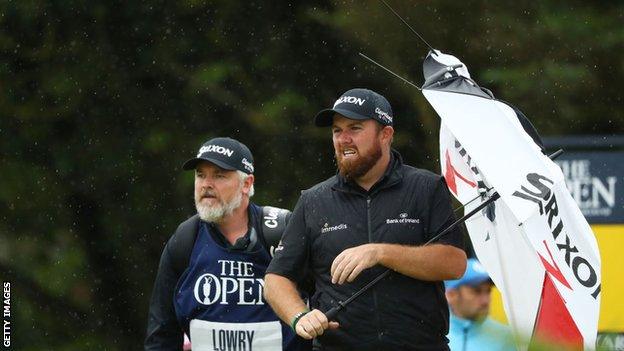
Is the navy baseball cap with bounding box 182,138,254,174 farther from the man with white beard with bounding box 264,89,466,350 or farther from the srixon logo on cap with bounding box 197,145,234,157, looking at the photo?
the man with white beard with bounding box 264,89,466,350

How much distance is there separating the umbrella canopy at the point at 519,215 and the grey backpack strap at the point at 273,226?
796mm

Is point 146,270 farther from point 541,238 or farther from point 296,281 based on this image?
point 541,238

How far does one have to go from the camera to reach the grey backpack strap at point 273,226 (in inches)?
247

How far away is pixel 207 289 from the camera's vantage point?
6.20 meters

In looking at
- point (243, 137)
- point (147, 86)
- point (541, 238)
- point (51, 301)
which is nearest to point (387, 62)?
point (243, 137)

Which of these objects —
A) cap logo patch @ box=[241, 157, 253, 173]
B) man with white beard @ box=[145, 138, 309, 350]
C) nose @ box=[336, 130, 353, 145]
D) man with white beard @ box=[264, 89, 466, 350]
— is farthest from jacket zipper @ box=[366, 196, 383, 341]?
cap logo patch @ box=[241, 157, 253, 173]

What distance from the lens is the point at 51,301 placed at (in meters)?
14.3

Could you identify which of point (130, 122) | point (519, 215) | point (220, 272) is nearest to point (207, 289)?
point (220, 272)

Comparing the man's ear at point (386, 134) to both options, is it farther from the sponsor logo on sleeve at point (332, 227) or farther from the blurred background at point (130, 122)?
the blurred background at point (130, 122)

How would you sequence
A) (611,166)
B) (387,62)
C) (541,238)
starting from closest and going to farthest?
(541,238) < (611,166) < (387,62)

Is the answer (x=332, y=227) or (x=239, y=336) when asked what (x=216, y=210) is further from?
(x=332, y=227)

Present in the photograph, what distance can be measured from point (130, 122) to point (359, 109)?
8346 mm

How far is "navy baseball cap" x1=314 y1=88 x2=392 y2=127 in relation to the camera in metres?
5.70

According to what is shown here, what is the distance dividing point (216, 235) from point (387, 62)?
6.34 meters
